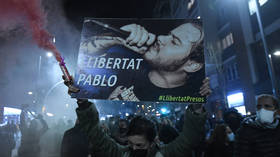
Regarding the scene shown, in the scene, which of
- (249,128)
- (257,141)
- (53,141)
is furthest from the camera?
(53,141)

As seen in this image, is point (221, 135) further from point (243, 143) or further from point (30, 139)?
point (30, 139)

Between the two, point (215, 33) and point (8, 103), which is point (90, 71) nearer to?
point (215, 33)

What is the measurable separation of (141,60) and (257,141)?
7.36ft

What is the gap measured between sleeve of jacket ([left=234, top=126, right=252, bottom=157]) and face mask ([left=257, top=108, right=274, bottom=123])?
26 cm

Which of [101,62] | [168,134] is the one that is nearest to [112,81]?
[101,62]

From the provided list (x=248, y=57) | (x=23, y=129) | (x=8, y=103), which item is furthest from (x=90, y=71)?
(x=8, y=103)

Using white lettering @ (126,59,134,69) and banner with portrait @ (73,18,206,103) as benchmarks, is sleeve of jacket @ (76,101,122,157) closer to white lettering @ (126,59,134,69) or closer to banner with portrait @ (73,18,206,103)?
banner with portrait @ (73,18,206,103)

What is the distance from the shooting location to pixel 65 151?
4738 millimetres

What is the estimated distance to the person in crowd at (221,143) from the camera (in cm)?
503

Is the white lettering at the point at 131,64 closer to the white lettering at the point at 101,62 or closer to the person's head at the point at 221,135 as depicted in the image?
the white lettering at the point at 101,62

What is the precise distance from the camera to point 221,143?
5039 mm

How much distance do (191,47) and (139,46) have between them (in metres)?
0.94

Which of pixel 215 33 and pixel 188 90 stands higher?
pixel 215 33

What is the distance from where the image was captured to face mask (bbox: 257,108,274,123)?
3.24 metres
